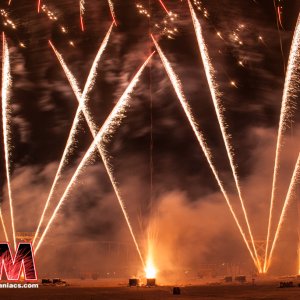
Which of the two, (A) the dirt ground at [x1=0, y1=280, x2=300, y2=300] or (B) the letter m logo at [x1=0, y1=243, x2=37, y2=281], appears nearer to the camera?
(A) the dirt ground at [x1=0, y1=280, x2=300, y2=300]

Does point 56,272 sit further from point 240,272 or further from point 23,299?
point 23,299

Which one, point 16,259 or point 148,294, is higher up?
point 16,259

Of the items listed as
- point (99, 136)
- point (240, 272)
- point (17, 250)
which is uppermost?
point (99, 136)

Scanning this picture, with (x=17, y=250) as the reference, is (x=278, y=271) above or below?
below

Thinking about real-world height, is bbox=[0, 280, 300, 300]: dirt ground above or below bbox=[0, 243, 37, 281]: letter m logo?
below

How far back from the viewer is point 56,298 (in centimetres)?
2888

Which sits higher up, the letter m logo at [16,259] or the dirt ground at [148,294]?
the letter m logo at [16,259]

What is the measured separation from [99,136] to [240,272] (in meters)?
71.8

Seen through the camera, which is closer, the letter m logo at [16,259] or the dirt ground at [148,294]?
the dirt ground at [148,294]

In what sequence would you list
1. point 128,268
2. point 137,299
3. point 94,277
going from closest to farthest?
point 137,299 < point 94,277 < point 128,268

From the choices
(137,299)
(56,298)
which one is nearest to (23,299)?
(56,298)

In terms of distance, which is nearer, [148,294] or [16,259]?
[148,294]

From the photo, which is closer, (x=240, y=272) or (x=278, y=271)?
(x=278, y=271)

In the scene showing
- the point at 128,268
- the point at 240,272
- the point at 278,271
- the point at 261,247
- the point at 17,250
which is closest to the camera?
the point at 17,250
